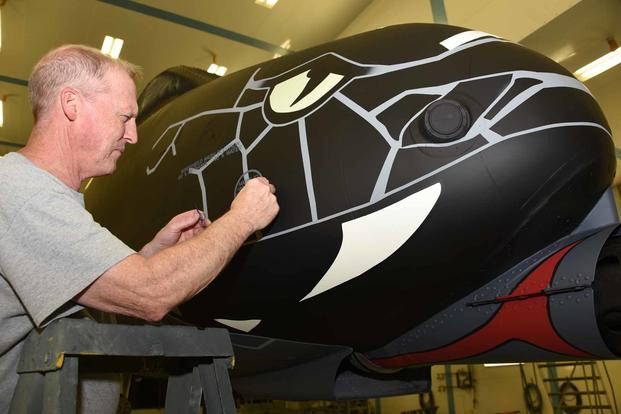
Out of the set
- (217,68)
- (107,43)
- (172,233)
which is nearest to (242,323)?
(172,233)

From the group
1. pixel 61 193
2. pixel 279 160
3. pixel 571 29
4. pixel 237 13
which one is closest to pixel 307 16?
pixel 237 13

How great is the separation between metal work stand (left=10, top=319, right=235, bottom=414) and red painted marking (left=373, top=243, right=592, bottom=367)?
0.75 metres

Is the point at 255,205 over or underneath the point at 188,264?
over

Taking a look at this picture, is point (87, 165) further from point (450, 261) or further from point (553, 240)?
point (553, 240)

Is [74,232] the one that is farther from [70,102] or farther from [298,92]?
[298,92]

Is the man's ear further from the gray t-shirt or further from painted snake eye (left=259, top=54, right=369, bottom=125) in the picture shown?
painted snake eye (left=259, top=54, right=369, bottom=125)

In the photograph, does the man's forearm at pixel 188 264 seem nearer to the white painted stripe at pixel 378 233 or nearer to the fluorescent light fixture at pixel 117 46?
the white painted stripe at pixel 378 233

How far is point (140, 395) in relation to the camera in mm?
3354

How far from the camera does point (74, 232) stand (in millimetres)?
951

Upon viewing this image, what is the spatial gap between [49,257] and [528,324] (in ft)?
3.95

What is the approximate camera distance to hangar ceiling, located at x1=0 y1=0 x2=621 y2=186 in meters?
6.10

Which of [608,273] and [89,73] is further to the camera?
[608,273]

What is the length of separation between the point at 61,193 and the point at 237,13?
23.3 ft

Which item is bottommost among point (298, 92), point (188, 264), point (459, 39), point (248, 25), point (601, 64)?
point (188, 264)
